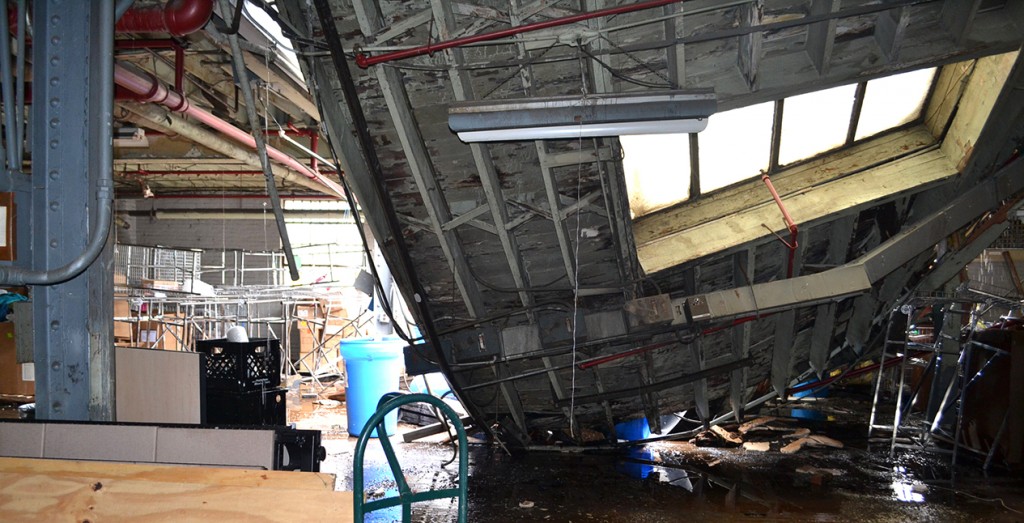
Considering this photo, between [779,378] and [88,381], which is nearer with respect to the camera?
[88,381]

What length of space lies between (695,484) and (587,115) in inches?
156

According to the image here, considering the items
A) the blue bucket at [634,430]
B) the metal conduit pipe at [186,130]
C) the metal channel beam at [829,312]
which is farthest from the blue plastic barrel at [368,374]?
the metal channel beam at [829,312]

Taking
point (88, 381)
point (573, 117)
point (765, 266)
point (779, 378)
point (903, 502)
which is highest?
point (573, 117)

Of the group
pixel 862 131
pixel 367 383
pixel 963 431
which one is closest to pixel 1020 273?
pixel 963 431

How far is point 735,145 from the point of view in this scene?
563 cm

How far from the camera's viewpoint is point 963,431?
26.5 feet

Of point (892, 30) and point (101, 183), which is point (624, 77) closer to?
point (892, 30)

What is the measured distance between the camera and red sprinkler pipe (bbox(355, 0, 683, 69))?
12.3 feet

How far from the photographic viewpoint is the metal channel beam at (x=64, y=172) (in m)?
3.19

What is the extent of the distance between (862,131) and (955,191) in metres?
0.78

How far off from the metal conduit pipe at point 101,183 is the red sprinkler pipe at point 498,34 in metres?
1.26

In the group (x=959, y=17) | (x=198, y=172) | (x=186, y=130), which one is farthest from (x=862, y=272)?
(x=198, y=172)

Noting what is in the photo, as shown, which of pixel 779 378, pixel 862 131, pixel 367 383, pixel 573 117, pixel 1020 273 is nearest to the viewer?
pixel 573 117

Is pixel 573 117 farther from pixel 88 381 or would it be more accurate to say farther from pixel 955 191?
pixel 955 191
